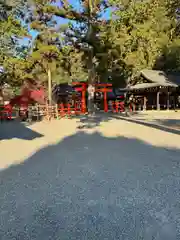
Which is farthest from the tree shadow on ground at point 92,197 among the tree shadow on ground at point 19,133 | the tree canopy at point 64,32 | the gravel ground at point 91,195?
the tree canopy at point 64,32

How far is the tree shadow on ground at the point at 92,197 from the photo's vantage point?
305 centimetres

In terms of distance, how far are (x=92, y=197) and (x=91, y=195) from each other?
0.30 feet

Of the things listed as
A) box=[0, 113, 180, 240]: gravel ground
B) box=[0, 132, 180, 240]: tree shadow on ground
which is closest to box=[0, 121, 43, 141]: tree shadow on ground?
A: box=[0, 113, 180, 240]: gravel ground

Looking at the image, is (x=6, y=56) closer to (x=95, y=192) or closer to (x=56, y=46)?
(x=56, y=46)

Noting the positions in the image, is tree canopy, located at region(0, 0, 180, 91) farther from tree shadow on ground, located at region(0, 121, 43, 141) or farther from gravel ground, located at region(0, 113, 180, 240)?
gravel ground, located at region(0, 113, 180, 240)

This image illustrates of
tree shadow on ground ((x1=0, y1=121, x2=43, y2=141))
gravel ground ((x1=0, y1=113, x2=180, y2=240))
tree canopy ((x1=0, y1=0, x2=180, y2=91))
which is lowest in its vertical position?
tree shadow on ground ((x1=0, y1=121, x2=43, y2=141))

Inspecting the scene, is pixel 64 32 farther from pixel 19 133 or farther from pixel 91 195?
pixel 91 195

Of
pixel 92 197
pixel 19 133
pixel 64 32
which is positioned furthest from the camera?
pixel 64 32

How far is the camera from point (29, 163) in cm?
651

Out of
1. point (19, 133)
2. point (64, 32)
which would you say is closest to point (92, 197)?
point (19, 133)

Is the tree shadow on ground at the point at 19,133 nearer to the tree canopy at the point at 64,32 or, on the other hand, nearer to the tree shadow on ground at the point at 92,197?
the tree shadow on ground at the point at 92,197

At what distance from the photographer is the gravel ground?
3057mm

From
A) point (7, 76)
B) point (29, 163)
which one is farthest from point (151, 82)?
point (29, 163)

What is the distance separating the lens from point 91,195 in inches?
165
